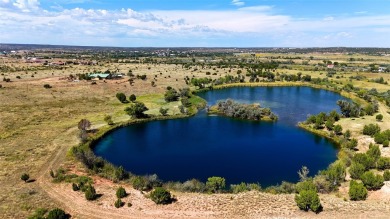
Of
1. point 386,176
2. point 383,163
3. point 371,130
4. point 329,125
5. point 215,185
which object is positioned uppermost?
point 371,130

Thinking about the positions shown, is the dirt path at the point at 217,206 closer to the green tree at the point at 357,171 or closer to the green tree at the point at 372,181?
the green tree at the point at 372,181

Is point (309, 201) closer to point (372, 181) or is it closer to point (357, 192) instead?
point (357, 192)

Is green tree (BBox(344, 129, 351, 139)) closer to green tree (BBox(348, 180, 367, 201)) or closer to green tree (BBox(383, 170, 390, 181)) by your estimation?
green tree (BBox(383, 170, 390, 181))

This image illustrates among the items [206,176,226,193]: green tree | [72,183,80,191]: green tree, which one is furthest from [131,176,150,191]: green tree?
[206,176,226,193]: green tree

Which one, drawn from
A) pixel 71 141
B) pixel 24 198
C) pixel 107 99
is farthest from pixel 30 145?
pixel 107 99

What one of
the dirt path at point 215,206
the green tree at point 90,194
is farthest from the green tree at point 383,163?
the green tree at point 90,194

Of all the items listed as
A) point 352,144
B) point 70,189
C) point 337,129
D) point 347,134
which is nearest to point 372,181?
point 352,144

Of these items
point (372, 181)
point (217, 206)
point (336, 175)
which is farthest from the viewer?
point (336, 175)
